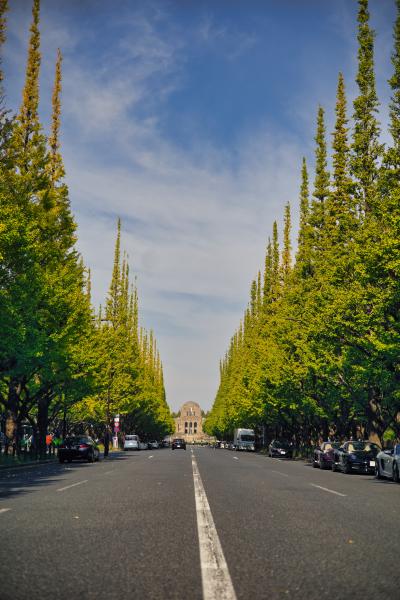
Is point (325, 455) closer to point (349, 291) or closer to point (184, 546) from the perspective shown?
point (349, 291)

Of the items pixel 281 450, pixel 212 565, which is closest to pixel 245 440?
pixel 281 450

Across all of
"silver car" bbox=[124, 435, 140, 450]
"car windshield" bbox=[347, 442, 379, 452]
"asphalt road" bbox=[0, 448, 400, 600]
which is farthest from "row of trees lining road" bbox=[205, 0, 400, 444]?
"silver car" bbox=[124, 435, 140, 450]

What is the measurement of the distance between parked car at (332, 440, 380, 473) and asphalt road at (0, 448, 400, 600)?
1236cm

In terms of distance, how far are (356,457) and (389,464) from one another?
14.3ft

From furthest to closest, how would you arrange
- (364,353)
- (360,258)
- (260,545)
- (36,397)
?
(36,397) → (364,353) → (360,258) → (260,545)

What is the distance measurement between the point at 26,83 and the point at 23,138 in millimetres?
2971

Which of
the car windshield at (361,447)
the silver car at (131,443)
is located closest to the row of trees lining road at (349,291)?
the car windshield at (361,447)

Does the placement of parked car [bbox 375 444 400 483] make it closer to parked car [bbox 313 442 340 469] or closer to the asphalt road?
parked car [bbox 313 442 340 469]

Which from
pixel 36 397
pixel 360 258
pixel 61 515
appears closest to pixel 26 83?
pixel 36 397

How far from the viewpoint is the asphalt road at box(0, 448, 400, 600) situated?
15.7ft

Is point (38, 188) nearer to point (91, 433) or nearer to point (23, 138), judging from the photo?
point (23, 138)

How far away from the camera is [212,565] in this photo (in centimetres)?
558

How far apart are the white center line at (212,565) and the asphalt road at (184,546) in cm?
7

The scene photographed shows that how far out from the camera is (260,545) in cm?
665
